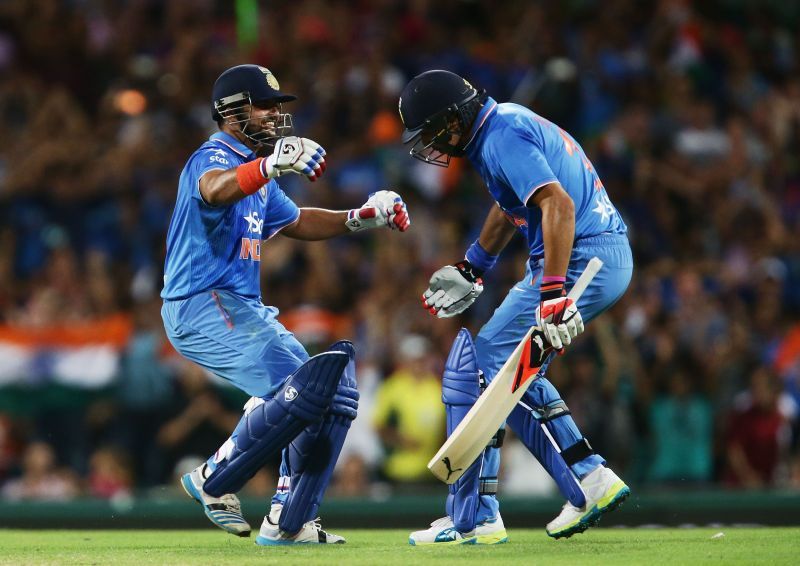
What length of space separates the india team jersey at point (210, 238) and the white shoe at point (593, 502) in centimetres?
195

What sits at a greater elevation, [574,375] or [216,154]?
[216,154]

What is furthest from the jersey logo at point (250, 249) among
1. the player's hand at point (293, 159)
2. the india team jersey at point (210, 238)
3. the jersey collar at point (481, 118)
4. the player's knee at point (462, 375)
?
the jersey collar at point (481, 118)

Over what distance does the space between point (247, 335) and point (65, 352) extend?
540 centimetres

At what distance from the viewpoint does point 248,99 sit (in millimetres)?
6773

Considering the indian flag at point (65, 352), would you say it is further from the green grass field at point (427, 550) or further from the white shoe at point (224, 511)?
the white shoe at point (224, 511)

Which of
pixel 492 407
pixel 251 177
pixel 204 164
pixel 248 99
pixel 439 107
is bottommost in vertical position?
pixel 492 407

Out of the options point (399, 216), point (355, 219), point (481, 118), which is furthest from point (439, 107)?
point (355, 219)

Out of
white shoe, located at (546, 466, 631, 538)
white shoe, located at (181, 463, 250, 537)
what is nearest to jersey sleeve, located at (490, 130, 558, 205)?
white shoe, located at (546, 466, 631, 538)

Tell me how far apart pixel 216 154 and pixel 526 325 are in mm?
1793

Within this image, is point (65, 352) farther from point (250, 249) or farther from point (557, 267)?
point (557, 267)

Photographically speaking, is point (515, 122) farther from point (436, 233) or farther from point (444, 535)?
point (436, 233)

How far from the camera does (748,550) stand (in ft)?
19.3

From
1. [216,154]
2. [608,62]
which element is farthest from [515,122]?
[608,62]

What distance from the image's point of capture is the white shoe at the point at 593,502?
6.40 metres
